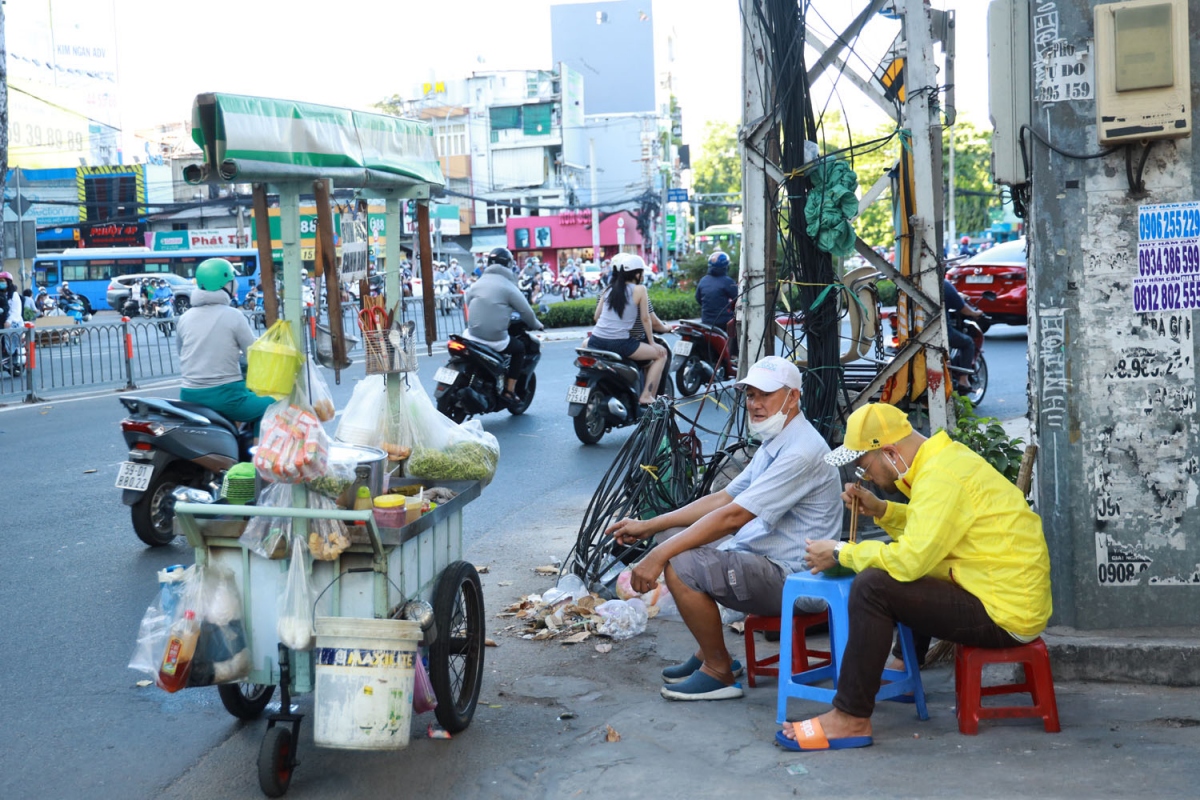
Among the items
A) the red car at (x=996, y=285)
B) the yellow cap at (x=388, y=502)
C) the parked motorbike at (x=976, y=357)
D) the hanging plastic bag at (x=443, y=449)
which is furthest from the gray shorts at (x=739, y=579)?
the red car at (x=996, y=285)

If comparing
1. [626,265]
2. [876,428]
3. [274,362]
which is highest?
[626,265]

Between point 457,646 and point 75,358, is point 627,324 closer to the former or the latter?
point 457,646

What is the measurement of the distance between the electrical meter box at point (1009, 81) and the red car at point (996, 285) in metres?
15.1

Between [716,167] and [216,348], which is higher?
[716,167]

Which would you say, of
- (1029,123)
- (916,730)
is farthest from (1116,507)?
(1029,123)

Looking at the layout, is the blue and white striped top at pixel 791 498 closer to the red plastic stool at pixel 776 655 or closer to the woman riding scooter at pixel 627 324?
the red plastic stool at pixel 776 655

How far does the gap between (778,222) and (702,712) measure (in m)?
3.08

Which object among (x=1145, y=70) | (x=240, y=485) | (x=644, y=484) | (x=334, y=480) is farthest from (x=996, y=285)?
(x=334, y=480)

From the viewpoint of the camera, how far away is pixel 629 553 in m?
6.18

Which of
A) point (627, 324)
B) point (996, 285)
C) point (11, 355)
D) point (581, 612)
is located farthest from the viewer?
point (996, 285)

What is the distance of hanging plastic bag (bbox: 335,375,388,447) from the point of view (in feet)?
16.3

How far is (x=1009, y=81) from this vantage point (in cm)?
473

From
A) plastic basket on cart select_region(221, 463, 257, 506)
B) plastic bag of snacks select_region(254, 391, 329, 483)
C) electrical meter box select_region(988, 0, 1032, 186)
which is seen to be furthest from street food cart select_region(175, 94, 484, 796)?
electrical meter box select_region(988, 0, 1032, 186)

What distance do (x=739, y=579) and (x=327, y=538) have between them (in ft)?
5.34
